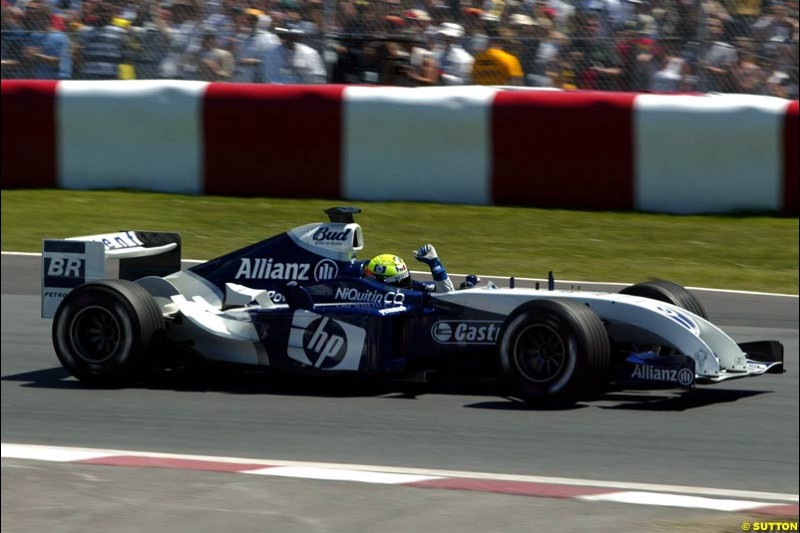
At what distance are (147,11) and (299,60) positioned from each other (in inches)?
21.4

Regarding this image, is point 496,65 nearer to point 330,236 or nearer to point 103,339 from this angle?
point 330,236

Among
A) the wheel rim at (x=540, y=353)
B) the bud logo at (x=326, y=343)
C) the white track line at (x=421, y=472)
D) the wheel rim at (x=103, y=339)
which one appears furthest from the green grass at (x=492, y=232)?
the bud logo at (x=326, y=343)

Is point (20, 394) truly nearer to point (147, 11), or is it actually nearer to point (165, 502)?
point (165, 502)

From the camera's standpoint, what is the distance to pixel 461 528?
393 cm

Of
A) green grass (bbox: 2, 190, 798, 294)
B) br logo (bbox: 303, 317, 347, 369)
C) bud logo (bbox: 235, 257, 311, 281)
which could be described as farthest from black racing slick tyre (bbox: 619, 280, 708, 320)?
br logo (bbox: 303, 317, 347, 369)

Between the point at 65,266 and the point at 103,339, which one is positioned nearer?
the point at 65,266

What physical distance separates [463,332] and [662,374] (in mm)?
1065

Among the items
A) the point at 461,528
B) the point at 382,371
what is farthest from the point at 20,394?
the point at 461,528

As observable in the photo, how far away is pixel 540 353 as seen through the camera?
566cm

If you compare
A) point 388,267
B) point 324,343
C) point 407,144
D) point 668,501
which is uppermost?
point 407,144

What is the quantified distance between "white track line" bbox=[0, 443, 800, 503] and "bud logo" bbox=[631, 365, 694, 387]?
3.31ft

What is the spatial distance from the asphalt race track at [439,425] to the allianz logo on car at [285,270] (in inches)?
103

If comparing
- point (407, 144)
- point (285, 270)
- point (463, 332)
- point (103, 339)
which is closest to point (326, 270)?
point (285, 270)

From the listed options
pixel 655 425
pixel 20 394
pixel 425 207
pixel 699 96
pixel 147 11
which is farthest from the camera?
pixel 20 394
